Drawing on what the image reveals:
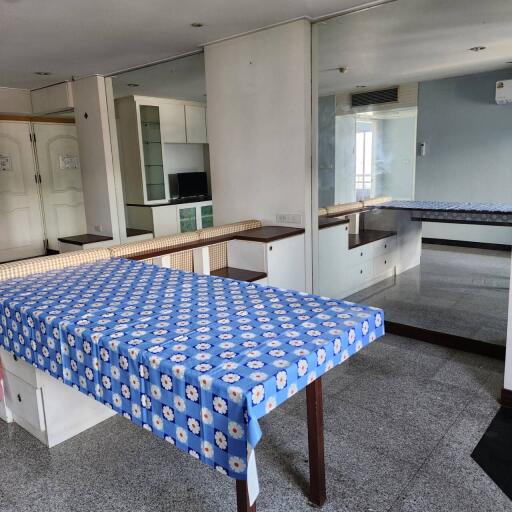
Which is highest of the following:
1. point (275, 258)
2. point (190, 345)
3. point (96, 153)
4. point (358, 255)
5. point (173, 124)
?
point (173, 124)

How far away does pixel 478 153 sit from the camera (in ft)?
9.71

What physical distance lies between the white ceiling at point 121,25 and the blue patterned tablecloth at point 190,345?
176 cm

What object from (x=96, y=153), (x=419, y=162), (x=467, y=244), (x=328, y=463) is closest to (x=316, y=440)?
(x=328, y=463)

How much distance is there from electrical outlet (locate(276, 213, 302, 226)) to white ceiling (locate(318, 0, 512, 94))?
0.96 meters

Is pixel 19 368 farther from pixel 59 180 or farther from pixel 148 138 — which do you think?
pixel 59 180

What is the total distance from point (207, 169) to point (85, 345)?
5.91 metres

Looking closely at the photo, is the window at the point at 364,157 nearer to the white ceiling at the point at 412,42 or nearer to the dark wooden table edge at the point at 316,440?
the white ceiling at the point at 412,42

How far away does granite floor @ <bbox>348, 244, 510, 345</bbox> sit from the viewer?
9.86ft

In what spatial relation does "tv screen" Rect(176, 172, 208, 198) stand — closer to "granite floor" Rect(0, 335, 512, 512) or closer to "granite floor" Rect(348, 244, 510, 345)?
"granite floor" Rect(348, 244, 510, 345)

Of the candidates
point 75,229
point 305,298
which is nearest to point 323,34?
point 305,298

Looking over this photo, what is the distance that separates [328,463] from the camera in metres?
1.93

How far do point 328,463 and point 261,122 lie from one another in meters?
2.47

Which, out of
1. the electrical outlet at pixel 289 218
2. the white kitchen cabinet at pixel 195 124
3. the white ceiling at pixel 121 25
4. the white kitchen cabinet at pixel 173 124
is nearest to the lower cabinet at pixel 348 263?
the electrical outlet at pixel 289 218

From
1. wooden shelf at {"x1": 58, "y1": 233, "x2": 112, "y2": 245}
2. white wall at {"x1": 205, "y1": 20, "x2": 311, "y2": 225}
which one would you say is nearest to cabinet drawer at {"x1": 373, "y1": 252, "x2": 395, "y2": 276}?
white wall at {"x1": 205, "y1": 20, "x2": 311, "y2": 225}
